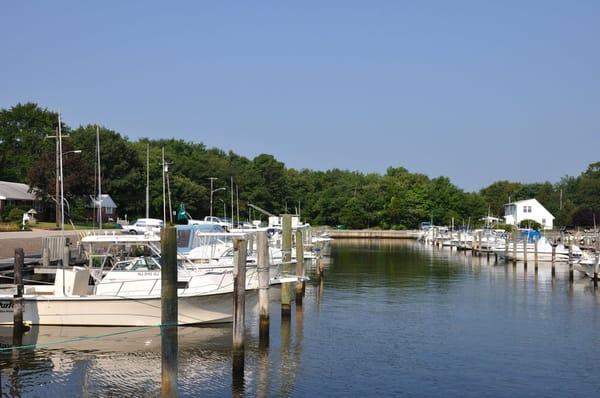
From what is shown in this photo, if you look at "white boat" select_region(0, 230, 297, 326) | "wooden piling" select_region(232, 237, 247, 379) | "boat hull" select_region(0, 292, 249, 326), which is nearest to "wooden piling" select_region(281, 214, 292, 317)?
"white boat" select_region(0, 230, 297, 326)

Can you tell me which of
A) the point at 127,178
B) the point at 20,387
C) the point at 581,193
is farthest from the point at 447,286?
the point at 581,193

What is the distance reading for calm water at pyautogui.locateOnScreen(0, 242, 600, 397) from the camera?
2092 centimetres

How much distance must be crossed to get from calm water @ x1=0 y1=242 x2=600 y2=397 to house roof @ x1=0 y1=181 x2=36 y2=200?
5537 centimetres

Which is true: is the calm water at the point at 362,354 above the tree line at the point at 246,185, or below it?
below

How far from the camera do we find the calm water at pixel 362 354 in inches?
824

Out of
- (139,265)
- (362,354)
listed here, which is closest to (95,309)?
(139,265)

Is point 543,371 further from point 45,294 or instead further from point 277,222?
point 277,222

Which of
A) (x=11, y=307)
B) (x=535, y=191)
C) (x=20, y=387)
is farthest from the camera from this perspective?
(x=535, y=191)

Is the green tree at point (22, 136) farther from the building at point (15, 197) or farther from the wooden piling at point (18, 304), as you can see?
the wooden piling at point (18, 304)

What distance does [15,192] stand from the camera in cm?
8806

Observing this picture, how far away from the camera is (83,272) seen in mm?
28172

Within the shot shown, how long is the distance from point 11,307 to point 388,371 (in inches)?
569

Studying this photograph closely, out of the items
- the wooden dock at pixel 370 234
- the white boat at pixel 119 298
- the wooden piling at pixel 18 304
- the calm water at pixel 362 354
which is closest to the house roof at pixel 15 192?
the calm water at pixel 362 354

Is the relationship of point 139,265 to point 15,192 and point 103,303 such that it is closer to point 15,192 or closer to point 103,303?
point 103,303
